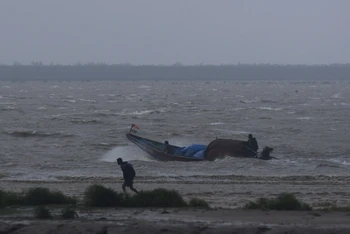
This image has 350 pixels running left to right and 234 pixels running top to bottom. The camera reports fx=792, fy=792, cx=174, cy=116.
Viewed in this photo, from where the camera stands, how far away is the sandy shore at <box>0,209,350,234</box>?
1302 centimetres

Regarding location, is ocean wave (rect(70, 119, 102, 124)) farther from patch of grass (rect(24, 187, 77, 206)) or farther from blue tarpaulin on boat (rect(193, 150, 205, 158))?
patch of grass (rect(24, 187, 77, 206))

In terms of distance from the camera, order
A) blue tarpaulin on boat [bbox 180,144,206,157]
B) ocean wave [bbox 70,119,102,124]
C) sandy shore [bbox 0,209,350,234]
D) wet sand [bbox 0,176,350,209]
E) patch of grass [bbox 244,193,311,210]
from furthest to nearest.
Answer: ocean wave [bbox 70,119,102,124] < blue tarpaulin on boat [bbox 180,144,206,157] < wet sand [bbox 0,176,350,209] < patch of grass [bbox 244,193,311,210] < sandy shore [bbox 0,209,350,234]

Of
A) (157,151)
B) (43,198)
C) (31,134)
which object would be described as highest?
(43,198)

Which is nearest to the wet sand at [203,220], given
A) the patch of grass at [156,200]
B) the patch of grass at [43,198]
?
the patch of grass at [156,200]

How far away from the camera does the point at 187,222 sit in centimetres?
1383

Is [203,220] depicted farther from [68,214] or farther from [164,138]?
[164,138]

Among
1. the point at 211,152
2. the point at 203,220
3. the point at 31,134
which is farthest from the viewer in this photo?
the point at 31,134

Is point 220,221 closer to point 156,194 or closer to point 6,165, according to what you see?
point 156,194

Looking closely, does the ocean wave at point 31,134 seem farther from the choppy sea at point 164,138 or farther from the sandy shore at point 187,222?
the sandy shore at point 187,222

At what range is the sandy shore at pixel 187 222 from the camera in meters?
13.0

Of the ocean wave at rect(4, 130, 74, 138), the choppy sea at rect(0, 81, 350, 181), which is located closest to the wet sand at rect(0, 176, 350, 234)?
the choppy sea at rect(0, 81, 350, 181)

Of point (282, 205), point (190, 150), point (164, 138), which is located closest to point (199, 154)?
point (190, 150)

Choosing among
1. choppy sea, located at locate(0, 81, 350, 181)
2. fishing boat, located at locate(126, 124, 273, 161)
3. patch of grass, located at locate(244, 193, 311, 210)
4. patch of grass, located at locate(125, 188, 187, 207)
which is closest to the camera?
patch of grass, located at locate(244, 193, 311, 210)

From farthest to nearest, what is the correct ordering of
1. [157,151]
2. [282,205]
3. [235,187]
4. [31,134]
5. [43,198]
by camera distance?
[31,134], [157,151], [235,187], [43,198], [282,205]
